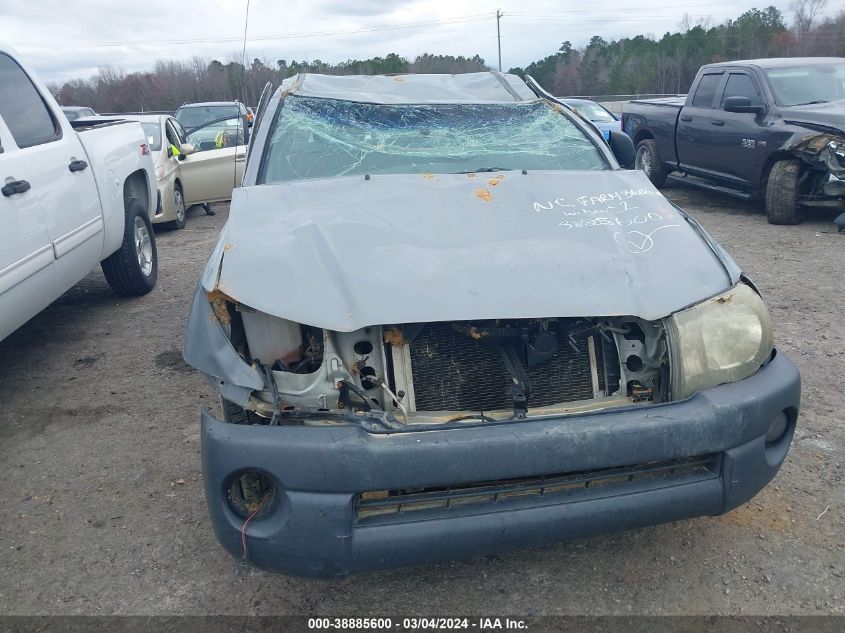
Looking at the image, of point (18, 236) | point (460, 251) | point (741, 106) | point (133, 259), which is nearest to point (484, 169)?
point (460, 251)

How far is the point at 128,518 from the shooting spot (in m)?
2.93

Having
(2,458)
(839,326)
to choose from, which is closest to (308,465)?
(2,458)

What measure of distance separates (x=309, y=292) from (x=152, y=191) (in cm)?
452

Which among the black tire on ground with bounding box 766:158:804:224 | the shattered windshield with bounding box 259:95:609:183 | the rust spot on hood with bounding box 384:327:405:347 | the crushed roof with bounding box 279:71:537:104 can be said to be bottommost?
the black tire on ground with bounding box 766:158:804:224

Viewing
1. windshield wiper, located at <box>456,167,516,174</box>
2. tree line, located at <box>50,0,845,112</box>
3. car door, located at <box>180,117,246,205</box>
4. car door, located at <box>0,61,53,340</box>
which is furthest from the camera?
tree line, located at <box>50,0,845,112</box>

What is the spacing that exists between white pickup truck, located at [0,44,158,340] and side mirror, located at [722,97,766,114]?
20.6 feet

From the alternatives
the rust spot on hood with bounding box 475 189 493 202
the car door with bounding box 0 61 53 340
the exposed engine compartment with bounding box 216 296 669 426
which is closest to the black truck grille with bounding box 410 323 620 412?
the exposed engine compartment with bounding box 216 296 669 426

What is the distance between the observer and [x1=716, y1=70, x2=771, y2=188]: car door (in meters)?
8.02

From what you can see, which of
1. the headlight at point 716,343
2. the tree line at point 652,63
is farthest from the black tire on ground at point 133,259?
the tree line at point 652,63

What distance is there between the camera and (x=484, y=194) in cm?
310

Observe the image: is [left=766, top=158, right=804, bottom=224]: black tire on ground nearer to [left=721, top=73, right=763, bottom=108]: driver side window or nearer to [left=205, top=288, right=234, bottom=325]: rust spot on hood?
[left=721, top=73, right=763, bottom=108]: driver side window

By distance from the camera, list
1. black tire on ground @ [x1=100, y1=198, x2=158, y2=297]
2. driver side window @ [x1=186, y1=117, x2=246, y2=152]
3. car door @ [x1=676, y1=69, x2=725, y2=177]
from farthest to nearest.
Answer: driver side window @ [x1=186, y1=117, x2=246, y2=152] < car door @ [x1=676, y1=69, x2=725, y2=177] < black tire on ground @ [x1=100, y1=198, x2=158, y2=297]

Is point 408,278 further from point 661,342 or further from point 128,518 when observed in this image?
point 128,518

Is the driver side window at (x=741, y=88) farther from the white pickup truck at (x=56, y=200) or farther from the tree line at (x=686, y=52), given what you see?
the tree line at (x=686, y=52)
